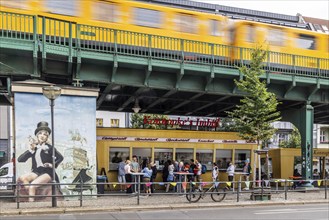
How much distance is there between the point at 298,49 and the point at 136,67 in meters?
11.4

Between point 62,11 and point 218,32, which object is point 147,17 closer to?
point 62,11

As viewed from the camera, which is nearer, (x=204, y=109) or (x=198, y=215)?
(x=198, y=215)

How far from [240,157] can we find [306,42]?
844cm

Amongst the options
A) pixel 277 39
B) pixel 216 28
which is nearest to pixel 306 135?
pixel 277 39

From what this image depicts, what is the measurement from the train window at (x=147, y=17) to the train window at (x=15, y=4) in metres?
5.19

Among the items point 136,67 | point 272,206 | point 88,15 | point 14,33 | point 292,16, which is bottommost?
point 272,206

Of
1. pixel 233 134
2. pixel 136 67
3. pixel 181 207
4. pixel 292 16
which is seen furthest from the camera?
pixel 292 16

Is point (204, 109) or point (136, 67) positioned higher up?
point (136, 67)

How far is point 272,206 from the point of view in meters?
14.9

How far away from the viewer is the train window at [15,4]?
52.5 feet

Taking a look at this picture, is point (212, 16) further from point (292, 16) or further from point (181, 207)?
point (292, 16)

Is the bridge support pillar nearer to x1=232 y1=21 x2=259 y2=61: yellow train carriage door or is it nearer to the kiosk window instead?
x1=232 y1=21 x2=259 y2=61: yellow train carriage door

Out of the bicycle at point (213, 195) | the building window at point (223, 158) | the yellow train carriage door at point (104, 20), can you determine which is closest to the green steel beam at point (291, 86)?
the building window at point (223, 158)

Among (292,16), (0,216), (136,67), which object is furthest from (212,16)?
(292,16)
